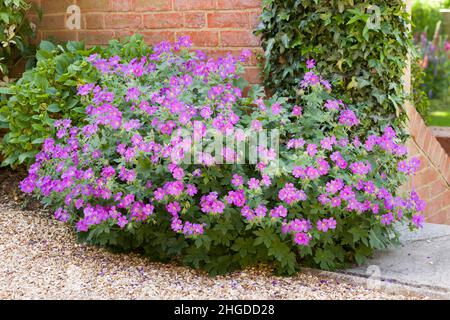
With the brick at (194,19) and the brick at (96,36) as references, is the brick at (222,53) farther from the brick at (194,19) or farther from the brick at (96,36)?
the brick at (96,36)

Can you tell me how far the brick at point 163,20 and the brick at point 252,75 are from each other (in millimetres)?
513

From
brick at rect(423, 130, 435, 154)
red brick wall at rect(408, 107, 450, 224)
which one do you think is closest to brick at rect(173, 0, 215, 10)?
red brick wall at rect(408, 107, 450, 224)

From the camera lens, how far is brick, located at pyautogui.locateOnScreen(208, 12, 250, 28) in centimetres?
390

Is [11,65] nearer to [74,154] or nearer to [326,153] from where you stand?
[74,154]

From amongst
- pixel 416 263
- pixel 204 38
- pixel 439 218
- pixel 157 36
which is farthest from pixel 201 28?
pixel 439 218

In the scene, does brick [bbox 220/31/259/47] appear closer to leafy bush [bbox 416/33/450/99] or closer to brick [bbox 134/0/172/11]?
brick [bbox 134/0/172/11]

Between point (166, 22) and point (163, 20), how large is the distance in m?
0.02

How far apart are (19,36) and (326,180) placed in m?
2.41

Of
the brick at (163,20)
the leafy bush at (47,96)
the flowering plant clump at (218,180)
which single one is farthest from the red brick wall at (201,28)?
the flowering plant clump at (218,180)

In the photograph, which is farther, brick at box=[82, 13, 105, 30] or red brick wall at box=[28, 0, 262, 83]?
brick at box=[82, 13, 105, 30]

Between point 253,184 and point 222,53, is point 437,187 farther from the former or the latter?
point 253,184

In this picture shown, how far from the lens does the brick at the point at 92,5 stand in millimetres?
4344

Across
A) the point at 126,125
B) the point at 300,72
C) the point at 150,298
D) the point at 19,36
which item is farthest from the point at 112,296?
the point at 19,36

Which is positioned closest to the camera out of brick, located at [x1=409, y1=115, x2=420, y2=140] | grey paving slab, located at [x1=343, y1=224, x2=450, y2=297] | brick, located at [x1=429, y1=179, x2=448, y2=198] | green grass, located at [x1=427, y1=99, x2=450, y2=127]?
grey paving slab, located at [x1=343, y1=224, x2=450, y2=297]
